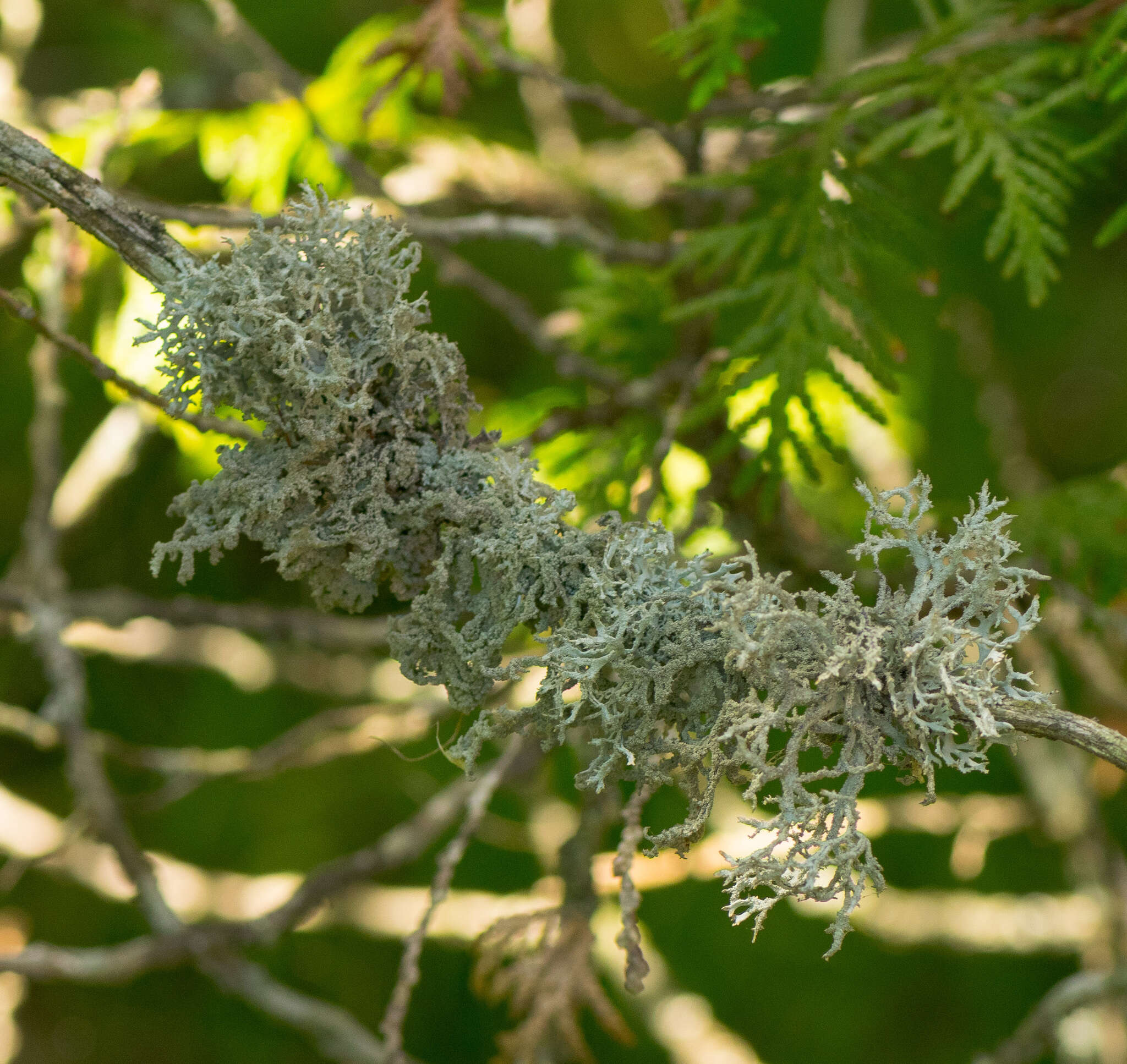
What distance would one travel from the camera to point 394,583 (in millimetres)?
487

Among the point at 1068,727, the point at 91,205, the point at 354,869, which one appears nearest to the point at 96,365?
the point at 91,205

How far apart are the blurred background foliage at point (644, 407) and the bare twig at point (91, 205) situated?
0.37 m

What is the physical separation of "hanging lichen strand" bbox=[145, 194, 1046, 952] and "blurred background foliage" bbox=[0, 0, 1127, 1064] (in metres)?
0.32

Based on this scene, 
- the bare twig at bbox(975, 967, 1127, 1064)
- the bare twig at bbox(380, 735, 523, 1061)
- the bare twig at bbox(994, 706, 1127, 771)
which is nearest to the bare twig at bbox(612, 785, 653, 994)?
the bare twig at bbox(380, 735, 523, 1061)

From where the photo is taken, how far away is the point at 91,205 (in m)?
0.44

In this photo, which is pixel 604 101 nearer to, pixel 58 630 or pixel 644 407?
pixel 644 407

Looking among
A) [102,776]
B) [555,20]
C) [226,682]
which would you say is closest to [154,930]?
[102,776]

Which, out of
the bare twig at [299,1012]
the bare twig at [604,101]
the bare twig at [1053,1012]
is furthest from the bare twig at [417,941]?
the bare twig at [1053,1012]

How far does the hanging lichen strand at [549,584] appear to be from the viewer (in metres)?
0.40

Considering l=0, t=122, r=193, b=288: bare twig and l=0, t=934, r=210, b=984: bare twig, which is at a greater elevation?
l=0, t=122, r=193, b=288: bare twig

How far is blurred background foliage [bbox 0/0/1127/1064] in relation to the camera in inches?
32.8

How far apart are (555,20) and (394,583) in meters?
1.72

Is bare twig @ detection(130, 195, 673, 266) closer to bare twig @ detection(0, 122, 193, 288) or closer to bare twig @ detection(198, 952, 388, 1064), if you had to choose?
bare twig @ detection(0, 122, 193, 288)

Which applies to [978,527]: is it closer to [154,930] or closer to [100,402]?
[154,930]
